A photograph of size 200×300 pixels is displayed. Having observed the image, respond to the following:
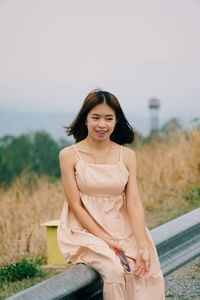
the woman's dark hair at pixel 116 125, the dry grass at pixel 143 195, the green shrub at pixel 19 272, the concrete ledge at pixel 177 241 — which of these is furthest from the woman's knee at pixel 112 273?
the dry grass at pixel 143 195

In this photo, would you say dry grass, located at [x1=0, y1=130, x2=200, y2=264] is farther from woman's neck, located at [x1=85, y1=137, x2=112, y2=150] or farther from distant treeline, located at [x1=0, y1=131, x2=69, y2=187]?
distant treeline, located at [x1=0, y1=131, x2=69, y2=187]

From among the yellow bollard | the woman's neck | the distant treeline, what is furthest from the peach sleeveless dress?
the distant treeline

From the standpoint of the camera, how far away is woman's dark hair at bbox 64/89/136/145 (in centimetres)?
437

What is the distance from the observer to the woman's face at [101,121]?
4.36 meters

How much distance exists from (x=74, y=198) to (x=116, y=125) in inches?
22.7

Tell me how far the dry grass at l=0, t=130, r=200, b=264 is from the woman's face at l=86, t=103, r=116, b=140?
3.50 meters

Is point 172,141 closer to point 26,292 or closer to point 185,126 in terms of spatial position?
point 185,126

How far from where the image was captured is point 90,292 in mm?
3885

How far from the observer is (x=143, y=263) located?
4.14 metres

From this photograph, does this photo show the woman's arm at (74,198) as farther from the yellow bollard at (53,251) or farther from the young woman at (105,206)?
the yellow bollard at (53,251)

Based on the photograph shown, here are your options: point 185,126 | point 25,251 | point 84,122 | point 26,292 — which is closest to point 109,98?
point 84,122

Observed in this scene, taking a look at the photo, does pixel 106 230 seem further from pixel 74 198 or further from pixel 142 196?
pixel 142 196

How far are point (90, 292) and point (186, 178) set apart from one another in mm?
7850

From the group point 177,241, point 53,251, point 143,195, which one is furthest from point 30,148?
point 177,241
